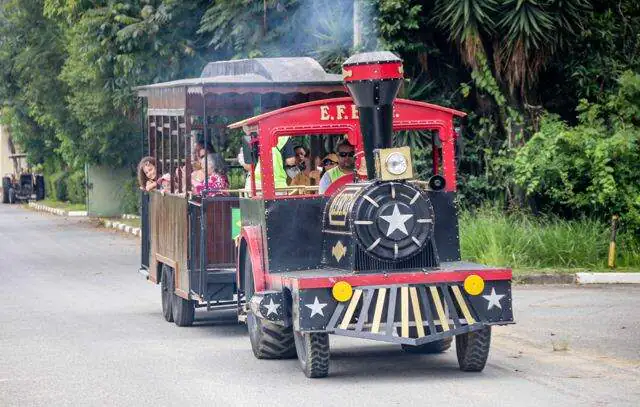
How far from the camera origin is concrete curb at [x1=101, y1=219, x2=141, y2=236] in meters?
29.0

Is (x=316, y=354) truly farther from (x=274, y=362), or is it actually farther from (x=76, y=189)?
(x=76, y=189)

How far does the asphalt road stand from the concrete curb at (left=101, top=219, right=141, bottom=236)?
40.0 ft

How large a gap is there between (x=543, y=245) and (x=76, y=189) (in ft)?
96.4

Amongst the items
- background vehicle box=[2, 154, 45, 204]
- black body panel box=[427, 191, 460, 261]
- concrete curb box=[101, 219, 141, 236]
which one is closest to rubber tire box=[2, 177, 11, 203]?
background vehicle box=[2, 154, 45, 204]

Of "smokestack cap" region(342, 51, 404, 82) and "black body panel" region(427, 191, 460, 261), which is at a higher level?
"smokestack cap" region(342, 51, 404, 82)

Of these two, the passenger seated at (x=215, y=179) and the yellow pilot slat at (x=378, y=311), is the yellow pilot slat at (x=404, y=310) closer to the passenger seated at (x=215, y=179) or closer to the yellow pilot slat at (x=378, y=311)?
the yellow pilot slat at (x=378, y=311)

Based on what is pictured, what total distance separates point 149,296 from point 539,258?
5.04 metres

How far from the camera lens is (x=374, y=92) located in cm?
984

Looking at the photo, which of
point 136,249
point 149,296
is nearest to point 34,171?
point 136,249

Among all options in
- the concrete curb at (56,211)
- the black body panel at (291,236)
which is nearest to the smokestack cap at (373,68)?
the black body panel at (291,236)

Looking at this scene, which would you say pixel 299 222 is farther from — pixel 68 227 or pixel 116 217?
pixel 116 217

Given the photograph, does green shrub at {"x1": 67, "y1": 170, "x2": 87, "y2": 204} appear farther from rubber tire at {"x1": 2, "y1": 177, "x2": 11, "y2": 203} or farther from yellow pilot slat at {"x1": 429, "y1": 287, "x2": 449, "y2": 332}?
yellow pilot slat at {"x1": 429, "y1": 287, "x2": 449, "y2": 332}

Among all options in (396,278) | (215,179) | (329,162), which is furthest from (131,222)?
(396,278)

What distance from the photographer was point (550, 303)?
1442 cm
